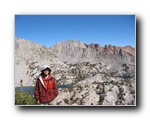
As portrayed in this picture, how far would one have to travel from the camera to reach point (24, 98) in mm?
3262

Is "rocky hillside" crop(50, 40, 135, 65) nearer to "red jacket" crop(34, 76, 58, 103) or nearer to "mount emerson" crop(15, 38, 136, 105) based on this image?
"mount emerson" crop(15, 38, 136, 105)

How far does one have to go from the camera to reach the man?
129 inches

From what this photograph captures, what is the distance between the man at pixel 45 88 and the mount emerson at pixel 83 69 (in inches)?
1.5

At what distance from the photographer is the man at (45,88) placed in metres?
3.27

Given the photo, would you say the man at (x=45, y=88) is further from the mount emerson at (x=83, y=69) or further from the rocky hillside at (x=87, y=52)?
the rocky hillside at (x=87, y=52)

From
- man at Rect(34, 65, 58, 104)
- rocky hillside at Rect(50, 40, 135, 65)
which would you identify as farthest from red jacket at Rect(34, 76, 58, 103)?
rocky hillside at Rect(50, 40, 135, 65)

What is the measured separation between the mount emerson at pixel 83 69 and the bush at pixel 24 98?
10 centimetres

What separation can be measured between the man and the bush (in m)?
0.05

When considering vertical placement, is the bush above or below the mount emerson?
below

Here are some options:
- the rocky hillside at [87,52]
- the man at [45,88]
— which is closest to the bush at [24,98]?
the man at [45,88]

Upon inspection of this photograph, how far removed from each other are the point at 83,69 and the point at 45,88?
40 cm

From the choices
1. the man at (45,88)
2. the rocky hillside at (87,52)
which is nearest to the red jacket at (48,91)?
the man at (45,88)

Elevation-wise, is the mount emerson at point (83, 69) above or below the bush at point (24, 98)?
above

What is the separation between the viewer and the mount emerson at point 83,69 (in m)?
3.25
